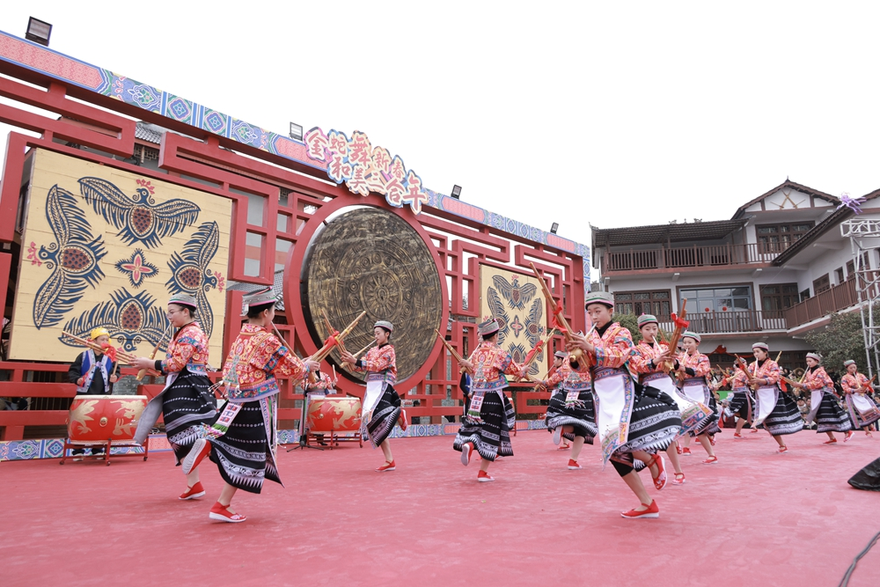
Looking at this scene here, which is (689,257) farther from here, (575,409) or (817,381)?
(575,409)

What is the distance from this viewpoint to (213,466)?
5.46 metres

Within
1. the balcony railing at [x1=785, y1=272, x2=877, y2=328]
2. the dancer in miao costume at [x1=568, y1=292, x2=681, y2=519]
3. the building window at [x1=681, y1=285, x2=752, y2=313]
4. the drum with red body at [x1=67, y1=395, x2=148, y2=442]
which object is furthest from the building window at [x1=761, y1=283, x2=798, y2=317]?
the drum with red body at [x1=67, y1=395, x2=148, y2=442]

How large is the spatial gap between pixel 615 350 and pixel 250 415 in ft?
6.94

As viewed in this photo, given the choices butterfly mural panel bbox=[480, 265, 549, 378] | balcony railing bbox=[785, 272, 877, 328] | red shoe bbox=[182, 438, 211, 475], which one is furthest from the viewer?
balcony railing bbox=[785, 272, 877, 328]

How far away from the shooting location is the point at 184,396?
3834 mm

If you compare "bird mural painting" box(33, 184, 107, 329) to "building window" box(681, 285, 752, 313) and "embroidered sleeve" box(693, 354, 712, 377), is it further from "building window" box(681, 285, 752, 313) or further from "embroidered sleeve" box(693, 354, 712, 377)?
"building window" box(681, 285, 752, 313)

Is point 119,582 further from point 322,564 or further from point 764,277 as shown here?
point 764,277

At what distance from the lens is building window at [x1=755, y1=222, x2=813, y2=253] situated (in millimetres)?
18875

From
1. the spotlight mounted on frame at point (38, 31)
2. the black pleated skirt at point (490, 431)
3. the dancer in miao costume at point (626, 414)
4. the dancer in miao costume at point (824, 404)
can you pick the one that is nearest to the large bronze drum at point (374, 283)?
the spotlight mounted on frame at point (38, 31)

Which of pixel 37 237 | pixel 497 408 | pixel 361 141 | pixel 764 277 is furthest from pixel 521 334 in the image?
pixel 764 277

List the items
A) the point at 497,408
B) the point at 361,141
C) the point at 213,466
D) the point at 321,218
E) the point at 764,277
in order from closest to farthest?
the point at 497,408 → the point at 213,466 → the point at 321,218 → the point at 361,141 → the point at 764,277

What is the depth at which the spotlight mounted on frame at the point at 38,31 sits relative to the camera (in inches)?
246

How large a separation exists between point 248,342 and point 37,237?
13.4 feet

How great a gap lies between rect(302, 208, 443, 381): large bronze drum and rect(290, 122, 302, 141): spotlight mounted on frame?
4.39ft
